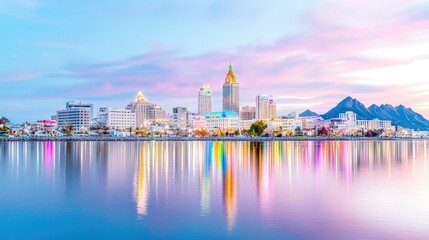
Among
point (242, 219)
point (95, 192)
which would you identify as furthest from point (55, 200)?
point (242, 219)

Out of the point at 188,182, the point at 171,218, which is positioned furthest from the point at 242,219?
the point at 188,182

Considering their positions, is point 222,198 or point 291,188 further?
point 291,188

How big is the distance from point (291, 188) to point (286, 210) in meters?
7.93

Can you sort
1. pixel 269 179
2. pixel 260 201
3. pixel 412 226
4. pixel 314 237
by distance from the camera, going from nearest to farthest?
pixel 314 237
pixel 412 226
pixel 260 201
pixel 269 179

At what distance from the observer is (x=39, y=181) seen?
3325 cm

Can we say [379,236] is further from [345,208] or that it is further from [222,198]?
[222,198]

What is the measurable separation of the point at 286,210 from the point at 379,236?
18.7 ft

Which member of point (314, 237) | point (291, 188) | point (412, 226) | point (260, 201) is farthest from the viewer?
point (291, 188)

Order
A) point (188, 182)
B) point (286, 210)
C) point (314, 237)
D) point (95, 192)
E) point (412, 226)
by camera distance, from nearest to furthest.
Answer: point (314, 237)
point (412, 226)
point (286, 210)
point (95, 192)
point (188, 182)

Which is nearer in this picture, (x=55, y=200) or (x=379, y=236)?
(x=379, y=236)

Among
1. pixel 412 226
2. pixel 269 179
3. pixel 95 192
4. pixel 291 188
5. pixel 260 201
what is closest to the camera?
pixel 412 226

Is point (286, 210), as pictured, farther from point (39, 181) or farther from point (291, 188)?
point (39, 181)

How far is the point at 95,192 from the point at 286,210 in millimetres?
12096

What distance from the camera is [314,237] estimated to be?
56.3 feet
